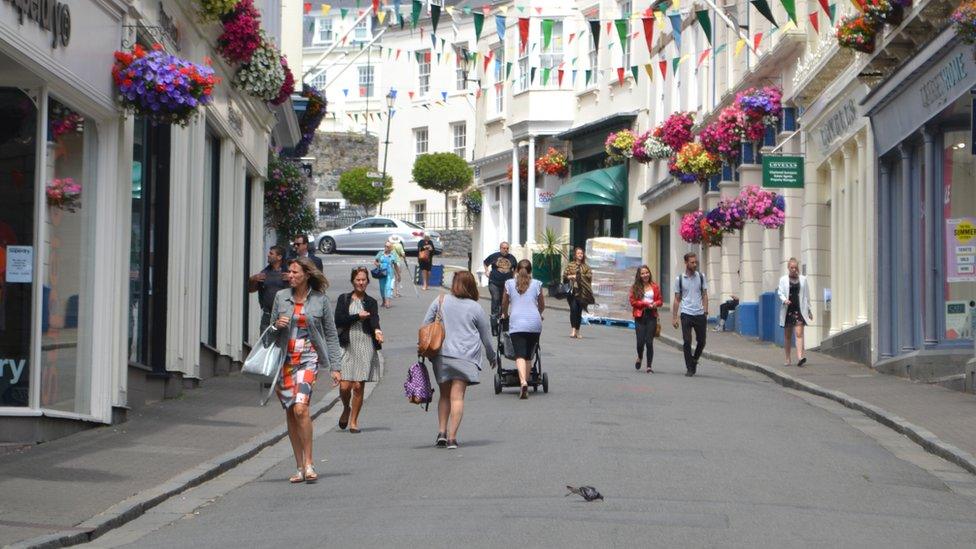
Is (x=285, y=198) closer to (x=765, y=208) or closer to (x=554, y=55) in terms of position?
(x=765, y=208)

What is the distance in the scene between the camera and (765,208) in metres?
29.8

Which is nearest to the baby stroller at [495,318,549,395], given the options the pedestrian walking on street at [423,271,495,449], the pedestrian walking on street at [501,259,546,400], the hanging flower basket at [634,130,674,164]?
the pedestrian walking on street at [501,259,546,400]

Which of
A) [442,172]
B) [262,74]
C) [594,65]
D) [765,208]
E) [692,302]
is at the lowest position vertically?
[692,302]

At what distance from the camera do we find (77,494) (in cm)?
1104

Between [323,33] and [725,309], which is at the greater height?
[323,33]

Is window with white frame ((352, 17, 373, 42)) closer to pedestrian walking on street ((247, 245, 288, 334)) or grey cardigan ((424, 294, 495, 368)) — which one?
pedestrian walking on street ((247, 245, 288, 334))

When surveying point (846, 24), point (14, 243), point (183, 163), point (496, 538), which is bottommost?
point (496, 538)

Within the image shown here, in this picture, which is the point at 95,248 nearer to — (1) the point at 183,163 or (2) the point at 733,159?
(1) the point at 183,163

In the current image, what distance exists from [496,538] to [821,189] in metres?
21.2

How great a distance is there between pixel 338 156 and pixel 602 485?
2707 inches

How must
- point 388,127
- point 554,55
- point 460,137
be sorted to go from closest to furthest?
point 554,55 → point 460,137 → point 388,127

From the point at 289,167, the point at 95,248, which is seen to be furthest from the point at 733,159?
the point at 95,248

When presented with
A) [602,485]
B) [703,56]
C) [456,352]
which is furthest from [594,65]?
[602,485]

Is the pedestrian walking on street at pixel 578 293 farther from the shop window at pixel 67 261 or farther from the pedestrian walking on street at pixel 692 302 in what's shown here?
the shop window at pixel 67 261
